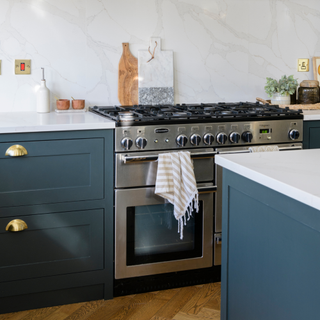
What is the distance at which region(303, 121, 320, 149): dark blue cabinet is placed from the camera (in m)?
2.46

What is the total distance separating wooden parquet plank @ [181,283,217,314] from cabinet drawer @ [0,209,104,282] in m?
0.52

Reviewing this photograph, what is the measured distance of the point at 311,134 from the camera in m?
2.47

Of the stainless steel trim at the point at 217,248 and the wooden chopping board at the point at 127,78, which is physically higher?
the wooden chopping board at the point at 127,78

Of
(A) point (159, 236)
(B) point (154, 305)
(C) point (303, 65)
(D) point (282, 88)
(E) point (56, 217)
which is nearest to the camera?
(E) point (56, 217)

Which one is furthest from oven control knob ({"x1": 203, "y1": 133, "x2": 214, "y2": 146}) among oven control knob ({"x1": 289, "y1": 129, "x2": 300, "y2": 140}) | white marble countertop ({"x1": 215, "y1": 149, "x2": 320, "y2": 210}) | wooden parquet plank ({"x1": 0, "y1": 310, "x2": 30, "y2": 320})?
wooden parquet plank ({"x1": 0, "y1": 310, "x2": 30, "y2": 320})

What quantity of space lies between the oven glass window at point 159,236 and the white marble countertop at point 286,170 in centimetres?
92

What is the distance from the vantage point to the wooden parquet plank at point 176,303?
208 cm

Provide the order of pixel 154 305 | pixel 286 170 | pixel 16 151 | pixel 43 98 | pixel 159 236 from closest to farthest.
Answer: pixel 286 170 → pixel 16 151 → pixel 154 305 → pixel 159 236 → pixel 43 98

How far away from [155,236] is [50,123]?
84 cm

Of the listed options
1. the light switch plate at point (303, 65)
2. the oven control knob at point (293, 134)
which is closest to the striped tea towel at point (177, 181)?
the oven control knob at point (293, 134)

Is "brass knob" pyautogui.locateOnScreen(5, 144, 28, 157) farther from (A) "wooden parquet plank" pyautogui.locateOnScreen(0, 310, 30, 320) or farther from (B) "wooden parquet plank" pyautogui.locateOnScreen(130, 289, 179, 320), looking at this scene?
(B) "wooden parquet plank" pyautogui.locateOnScreen(130, 289, 179, 320)

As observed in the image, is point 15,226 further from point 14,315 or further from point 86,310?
point 86,310

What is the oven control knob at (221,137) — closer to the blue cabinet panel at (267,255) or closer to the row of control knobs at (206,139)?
the row of control knobs at (206,139)

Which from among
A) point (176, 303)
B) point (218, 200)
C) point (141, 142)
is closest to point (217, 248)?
point (218, 200)
